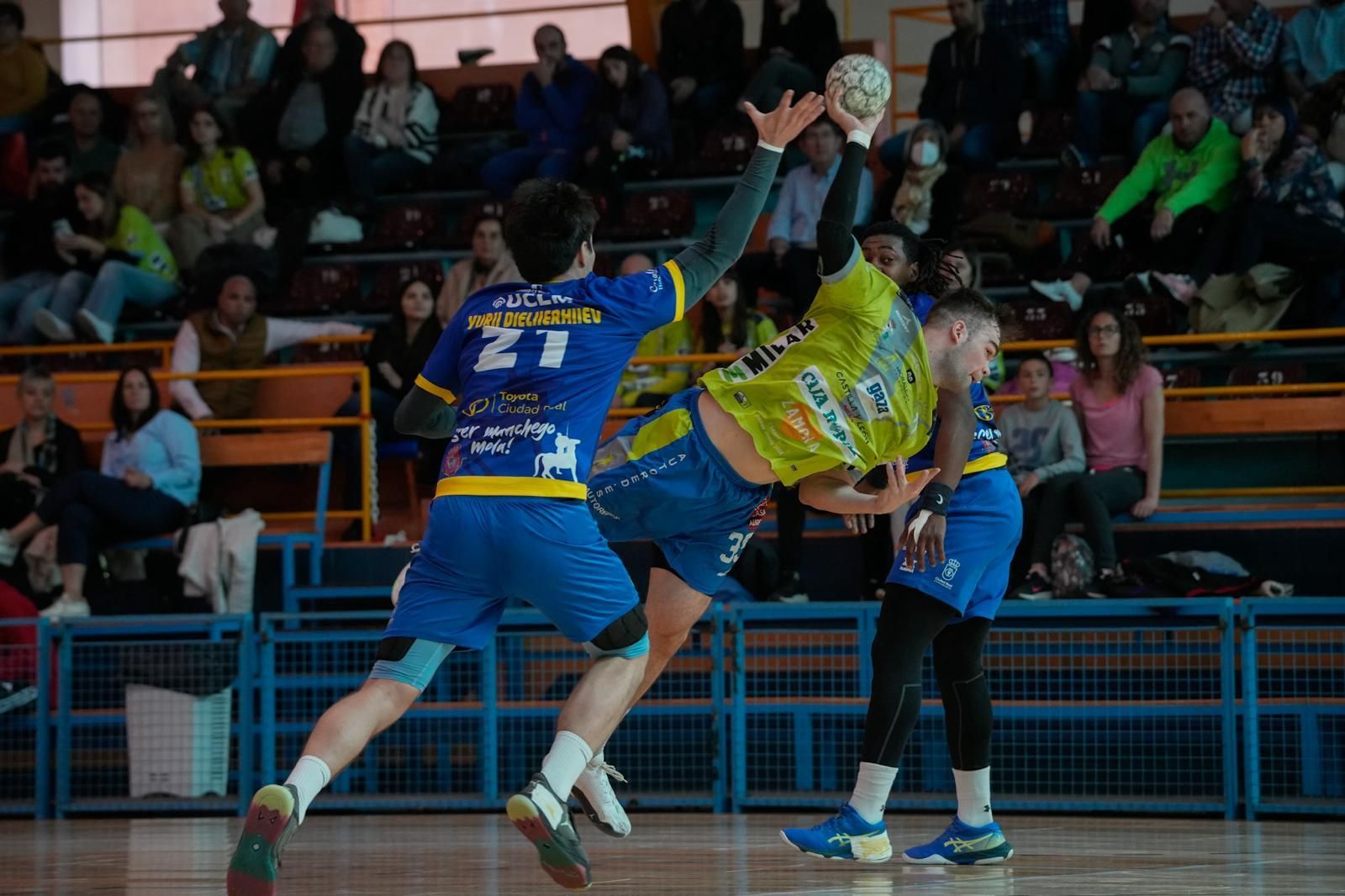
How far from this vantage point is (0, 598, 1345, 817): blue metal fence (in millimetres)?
8461

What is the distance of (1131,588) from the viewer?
29.2 feet

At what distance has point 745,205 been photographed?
16.6ft

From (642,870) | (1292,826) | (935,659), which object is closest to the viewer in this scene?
(642,870)

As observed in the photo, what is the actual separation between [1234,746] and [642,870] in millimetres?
3789

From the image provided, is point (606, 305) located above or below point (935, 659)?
above

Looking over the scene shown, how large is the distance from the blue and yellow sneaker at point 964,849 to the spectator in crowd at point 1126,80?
7.24 m

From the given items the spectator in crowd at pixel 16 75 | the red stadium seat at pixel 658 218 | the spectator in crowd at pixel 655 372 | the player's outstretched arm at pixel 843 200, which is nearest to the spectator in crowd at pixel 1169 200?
the spectator in crowd at pixel 655 372

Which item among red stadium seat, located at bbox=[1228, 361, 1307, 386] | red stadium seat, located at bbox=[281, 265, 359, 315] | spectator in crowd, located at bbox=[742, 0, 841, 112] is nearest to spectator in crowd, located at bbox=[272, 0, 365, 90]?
red stadium seat, located at bbox=[281, 265, 359, 315]

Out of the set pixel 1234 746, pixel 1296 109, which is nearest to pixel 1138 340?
pixel 1234 746

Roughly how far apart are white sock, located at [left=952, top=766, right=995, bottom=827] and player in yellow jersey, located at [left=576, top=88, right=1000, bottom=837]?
1.08 meters

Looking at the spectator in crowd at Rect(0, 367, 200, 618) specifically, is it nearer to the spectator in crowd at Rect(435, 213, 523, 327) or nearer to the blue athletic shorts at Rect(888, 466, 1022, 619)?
the spectator in crowd at Rect(435, 213, 523, 327)

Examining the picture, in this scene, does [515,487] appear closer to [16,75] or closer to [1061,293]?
[1061,293]

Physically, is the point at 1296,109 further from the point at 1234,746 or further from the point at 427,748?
the point at 427,748

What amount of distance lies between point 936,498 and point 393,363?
6.39 m
